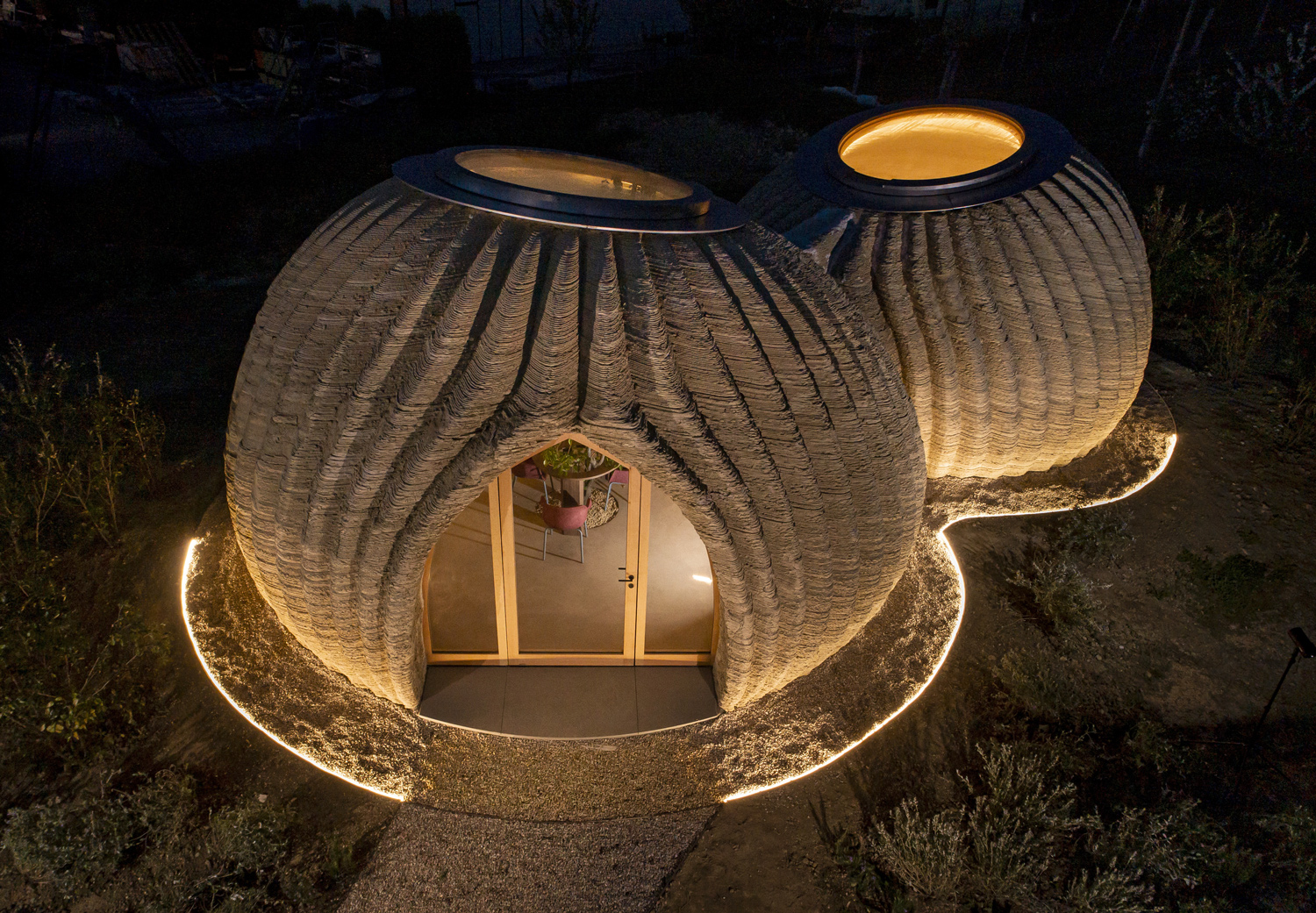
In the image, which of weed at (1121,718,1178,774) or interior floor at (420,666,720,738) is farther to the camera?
weed at (1121,718,1178,774)

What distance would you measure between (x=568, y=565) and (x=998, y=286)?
212 inches

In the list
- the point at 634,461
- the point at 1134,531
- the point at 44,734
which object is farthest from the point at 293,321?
the point at 1134,531

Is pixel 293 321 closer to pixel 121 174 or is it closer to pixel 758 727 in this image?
pixel 758 727

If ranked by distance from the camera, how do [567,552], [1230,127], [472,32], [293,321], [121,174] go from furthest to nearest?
[472,32], [1230,127], [121,174], [567,552], [293,321]

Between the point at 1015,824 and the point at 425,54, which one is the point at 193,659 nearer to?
the point at 1015,824

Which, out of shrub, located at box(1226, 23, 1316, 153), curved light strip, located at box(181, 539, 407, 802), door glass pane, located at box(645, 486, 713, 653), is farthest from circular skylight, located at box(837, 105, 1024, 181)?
shrub, located at box(1226, 23, 1316, 153)

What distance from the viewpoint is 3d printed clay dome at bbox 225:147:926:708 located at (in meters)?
4.86

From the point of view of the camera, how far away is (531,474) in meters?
7.29

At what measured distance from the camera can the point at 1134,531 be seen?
8812mm

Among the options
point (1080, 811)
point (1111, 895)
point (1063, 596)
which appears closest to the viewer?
point (1111, 895)

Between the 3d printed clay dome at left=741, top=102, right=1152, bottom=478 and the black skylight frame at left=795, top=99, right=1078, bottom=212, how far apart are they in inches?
0.6

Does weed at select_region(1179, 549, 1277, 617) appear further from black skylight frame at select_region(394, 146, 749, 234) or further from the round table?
black skylight frame at select_region(394, 146, 749, 234)

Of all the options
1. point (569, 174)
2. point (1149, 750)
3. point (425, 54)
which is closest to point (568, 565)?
point (569, 174)

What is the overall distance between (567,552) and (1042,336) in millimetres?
5581
